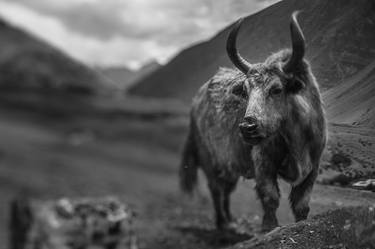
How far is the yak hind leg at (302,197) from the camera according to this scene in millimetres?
3561

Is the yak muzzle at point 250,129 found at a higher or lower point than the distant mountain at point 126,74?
lower

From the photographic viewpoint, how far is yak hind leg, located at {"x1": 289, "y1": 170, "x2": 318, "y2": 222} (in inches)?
140

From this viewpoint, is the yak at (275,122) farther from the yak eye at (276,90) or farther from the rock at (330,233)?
the rock at (330,233)

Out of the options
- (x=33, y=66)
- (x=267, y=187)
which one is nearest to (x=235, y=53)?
(x=267, y=187)

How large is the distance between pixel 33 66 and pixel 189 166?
8.09 feet

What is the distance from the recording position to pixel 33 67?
571cm

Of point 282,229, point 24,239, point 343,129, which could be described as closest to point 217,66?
point 343,129

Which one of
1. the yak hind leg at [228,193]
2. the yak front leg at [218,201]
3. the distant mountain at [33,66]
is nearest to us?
the yak hind leg at [228,193]

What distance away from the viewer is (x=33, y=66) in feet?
18.8

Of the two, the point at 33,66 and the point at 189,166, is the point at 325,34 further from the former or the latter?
the point at 33,66

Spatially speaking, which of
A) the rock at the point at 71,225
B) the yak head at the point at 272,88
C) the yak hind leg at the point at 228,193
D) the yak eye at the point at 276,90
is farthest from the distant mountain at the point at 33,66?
the yak eye at the point at 276,90

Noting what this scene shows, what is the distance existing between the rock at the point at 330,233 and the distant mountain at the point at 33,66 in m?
3.58

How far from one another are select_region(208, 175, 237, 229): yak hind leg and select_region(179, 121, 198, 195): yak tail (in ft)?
1.90

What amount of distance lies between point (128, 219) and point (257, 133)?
1655mm
